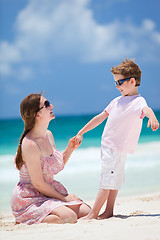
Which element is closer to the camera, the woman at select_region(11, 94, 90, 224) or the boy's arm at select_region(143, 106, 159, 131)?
the boy's arm at select_region(143, 106, 159, 131)

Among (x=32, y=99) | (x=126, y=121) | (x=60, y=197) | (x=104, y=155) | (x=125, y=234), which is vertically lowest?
(x=125, y=234)

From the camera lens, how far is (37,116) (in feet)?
11.6

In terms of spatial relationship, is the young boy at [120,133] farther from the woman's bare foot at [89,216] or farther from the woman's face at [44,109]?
the woman's face at [44,109]

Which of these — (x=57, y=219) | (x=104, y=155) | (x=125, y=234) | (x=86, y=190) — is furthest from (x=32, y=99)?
(x=86, y=190)

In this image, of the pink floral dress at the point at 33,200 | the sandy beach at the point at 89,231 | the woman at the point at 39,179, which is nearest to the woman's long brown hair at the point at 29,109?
the woman at the point at 39,179

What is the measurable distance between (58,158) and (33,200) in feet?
1.68

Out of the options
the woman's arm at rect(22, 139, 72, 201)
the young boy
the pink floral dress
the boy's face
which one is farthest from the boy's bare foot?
the boy's face

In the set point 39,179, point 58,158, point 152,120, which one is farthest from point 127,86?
point 39,179

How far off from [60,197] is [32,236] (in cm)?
73

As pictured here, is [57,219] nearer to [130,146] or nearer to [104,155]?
[104,155]

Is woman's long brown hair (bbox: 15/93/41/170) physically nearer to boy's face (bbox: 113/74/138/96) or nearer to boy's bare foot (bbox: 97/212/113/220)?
boy's face (bbox: 113/74/138/96)

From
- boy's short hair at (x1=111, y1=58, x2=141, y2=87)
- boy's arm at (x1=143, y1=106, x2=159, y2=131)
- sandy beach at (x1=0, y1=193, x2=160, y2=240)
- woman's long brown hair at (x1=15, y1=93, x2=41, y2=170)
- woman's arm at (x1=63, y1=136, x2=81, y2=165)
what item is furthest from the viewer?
woman's arm at (x1=63, y1=136, x2=81, y2=165)

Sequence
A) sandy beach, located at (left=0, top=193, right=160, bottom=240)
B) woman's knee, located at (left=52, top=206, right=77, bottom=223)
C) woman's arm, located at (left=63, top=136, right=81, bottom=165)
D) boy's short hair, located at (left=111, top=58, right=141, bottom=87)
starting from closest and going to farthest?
sandy beach, located at (left=0, top=193, right=160, bottom=240)
woman's knee, located at (left=52, top=206, right=77, bottom=223)
boy's short hair, located at (left=111, top=58, right=141, bottom=87)
woman's arm, located at (left=63, top=136, right=81, bottom=165)

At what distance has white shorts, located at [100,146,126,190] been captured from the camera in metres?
3.57
